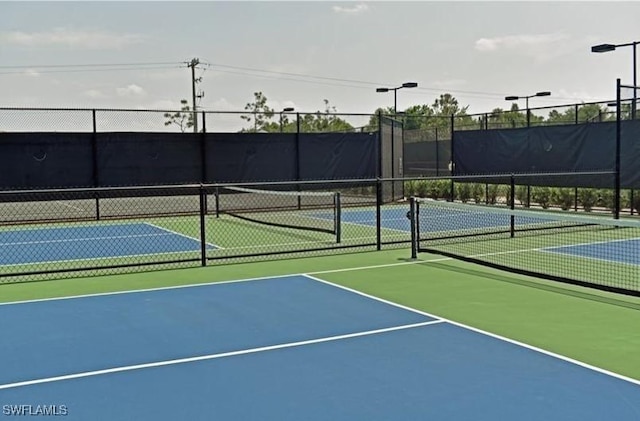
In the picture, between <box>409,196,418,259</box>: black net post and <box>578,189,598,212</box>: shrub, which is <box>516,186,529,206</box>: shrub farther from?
<box>409,196,418,259</box>: black net post

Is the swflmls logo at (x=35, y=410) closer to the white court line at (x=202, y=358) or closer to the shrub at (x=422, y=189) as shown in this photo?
the white court line at (x=202, y=358)

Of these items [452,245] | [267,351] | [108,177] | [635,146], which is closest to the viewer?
[267,351]

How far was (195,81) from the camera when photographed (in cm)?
5381

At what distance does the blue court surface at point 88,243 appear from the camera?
1169 cm

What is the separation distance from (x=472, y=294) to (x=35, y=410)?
200 inches

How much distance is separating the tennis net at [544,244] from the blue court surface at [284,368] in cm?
303

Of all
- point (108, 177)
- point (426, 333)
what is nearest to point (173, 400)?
point (426, 333)

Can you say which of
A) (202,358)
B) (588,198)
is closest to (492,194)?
(588,198)

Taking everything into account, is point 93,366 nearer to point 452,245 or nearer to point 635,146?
point 452,245

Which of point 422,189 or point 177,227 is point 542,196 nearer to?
point 422,189

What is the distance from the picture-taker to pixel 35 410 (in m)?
4.44

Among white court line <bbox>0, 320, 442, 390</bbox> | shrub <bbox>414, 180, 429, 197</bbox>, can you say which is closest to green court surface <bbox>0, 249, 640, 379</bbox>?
white court line <bbox>0, 320, 442, 390</bbox>

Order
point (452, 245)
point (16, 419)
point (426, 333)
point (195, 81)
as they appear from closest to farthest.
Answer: point (16, 419)
point (426, 333)
point (452, 245)
point (195, 81)

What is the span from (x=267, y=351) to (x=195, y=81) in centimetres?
5045
